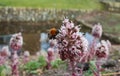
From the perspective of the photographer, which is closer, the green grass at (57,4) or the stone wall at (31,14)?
the stone wall at (31,14)

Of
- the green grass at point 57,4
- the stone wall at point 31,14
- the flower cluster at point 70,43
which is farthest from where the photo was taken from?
the green grass at point 57,4

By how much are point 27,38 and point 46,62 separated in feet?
35.5

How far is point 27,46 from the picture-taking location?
1736cm

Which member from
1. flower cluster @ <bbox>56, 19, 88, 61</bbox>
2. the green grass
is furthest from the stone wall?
flower cluster @ <bbox>56, 19, 88, 61</bbox>

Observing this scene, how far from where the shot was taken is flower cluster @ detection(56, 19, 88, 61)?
11.2ft

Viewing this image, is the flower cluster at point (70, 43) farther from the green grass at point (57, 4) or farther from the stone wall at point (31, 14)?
the green grass at point (57, 4)

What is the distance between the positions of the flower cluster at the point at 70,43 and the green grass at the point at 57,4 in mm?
19812

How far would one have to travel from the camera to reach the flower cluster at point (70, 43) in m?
3.42

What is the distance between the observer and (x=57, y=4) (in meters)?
24.5

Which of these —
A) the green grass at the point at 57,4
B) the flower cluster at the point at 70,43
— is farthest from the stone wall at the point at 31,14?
the flower cluster at the point at 70,43

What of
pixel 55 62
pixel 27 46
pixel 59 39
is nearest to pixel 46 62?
pixel 55 62

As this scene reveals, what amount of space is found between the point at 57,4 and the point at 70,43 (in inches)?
833

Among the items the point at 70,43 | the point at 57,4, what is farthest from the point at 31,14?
the point at 70,43

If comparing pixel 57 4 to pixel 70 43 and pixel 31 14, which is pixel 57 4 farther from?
pixel 70 43
